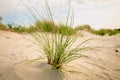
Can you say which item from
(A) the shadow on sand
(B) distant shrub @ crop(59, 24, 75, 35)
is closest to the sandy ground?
(A) the shadow on sand

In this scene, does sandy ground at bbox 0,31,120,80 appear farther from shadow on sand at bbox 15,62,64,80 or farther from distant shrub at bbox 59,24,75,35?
distant shrub at bbox 59,24,75,35

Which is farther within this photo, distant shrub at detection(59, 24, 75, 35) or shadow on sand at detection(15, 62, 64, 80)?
distant shrub at detection(59, 24, 75, 35)

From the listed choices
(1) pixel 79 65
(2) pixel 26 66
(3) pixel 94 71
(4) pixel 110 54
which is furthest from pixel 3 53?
(4) pixel 110 54

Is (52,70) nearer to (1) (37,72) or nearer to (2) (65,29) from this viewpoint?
(1) (37,72)

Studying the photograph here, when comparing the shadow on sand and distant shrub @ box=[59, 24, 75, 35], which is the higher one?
distant shrub @ box=[59, 24, 75, 35]

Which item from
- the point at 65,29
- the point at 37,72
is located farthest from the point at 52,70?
the point at 65,29

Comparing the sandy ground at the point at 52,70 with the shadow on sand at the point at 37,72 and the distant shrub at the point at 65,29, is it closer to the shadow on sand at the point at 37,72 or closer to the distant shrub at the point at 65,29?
the shadow on sand at the point at 37,72

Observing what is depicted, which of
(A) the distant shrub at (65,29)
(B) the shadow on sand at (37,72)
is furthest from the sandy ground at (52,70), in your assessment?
(A) the distant shrub at (65,29)

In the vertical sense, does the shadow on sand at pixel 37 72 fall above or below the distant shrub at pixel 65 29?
below

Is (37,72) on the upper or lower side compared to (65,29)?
lower

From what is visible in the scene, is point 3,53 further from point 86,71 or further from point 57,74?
point 86,71

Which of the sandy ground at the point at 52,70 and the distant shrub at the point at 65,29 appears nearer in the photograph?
the sandy ground at the point at 52,70
